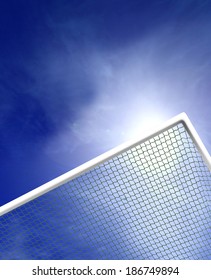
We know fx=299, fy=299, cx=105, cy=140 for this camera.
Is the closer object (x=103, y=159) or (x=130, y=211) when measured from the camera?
(x=103, y=159)

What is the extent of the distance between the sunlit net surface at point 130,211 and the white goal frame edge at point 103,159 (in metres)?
0.10

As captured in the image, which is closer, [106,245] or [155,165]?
[155,165]

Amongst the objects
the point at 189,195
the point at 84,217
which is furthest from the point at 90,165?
the point at 189,195

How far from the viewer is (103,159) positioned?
3.22 meters

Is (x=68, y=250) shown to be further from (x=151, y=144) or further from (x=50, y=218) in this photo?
(x=151, y=144)

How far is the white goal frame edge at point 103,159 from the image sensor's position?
3129 mm

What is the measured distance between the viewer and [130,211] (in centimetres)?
373

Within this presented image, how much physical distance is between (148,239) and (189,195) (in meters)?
0.77

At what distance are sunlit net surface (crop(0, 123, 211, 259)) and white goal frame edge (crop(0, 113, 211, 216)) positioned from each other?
10cm

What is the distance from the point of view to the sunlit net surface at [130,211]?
134 inches

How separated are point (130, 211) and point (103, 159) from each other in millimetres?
A: 912
